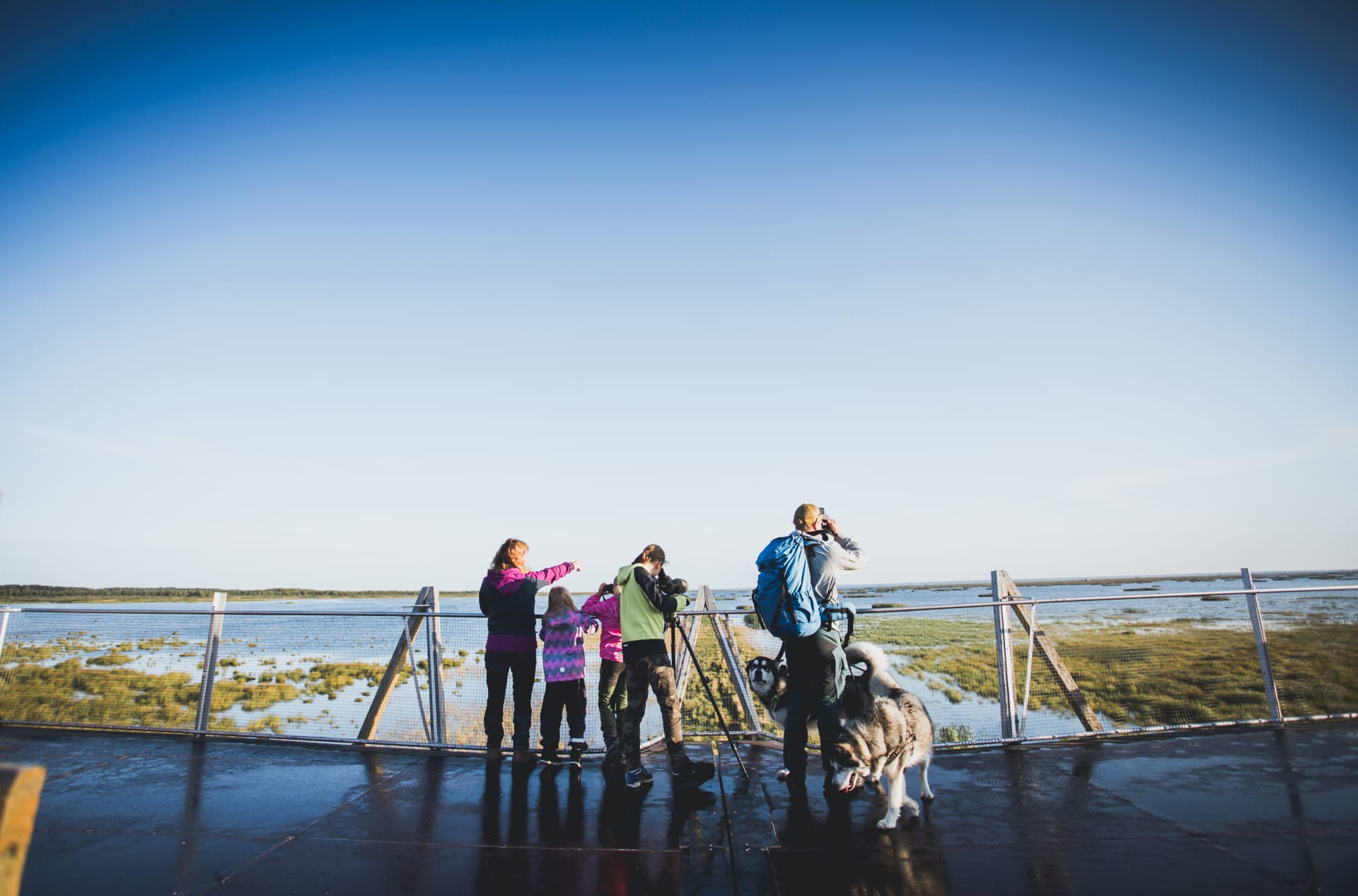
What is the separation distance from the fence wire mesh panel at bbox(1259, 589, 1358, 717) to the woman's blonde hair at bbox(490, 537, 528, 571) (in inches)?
322

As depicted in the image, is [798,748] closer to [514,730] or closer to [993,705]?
[514,730]

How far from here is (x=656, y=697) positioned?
521cm

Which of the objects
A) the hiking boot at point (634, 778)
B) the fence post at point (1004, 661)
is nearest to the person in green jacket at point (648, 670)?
the hiking boot at point (634, 778)

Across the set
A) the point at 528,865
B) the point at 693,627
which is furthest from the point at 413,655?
the point at 528,865

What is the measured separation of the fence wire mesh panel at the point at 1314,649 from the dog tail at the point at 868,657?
545cm

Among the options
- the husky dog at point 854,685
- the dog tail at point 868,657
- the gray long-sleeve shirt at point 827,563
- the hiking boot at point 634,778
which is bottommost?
the hiking boot at point 634,778

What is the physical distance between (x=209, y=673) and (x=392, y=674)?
81.8 inches

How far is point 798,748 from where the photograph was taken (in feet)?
16.3

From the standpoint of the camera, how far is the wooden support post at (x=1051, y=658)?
6938 mm

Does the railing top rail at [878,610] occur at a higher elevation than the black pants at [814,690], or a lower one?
higher

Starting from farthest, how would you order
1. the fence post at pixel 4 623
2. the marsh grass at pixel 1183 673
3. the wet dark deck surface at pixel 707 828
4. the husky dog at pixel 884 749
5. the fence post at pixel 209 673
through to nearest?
the marsh grass at pixel 1183 673, the fence post at pixel 4 623, the fence post at pixel 209 673, the husky dog at pixel 884 749, the wet dark deck surface at pixel 707 828

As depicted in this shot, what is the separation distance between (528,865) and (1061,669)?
20.1ft

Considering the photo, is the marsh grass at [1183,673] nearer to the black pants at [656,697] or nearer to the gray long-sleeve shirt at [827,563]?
the gray long-sleeve shirt at [827,563]

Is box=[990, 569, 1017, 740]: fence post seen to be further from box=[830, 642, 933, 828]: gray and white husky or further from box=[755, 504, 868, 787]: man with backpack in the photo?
box=[755, 504, 868, 787]: man with backpack
